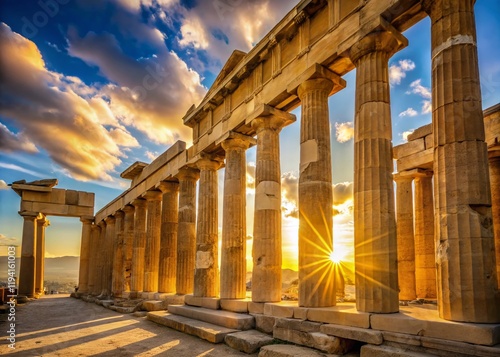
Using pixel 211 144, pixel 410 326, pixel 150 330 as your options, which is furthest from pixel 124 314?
pixel 410 326

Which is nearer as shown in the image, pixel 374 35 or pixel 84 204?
pixel 374 35

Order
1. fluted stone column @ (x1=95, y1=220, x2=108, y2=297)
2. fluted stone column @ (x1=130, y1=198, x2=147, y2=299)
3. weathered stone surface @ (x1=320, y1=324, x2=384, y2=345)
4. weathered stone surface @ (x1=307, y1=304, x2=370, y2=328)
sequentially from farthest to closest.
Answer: fluted stone column @ (x1=95, y1=220, x2=108, y2=297) → fluted stone column @ (x1=130, y1=198, x2=147, y2=299) → weathered stone surface @ (x1=307, y1=304, x2=370, y2=328) → weathered stone surface @ (x1=320, y1=324, x2=384, y2=345)

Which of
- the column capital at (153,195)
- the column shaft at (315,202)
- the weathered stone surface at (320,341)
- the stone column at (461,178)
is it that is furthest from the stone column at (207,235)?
the stone column at (461,178)

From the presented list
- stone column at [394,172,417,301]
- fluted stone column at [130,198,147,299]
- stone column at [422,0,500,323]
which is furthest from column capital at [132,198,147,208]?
stone column at [422,0,500,323]

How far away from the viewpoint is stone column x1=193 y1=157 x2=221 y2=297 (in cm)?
1650

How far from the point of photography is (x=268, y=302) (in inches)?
496

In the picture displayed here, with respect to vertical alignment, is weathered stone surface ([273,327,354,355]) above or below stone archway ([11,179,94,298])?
below

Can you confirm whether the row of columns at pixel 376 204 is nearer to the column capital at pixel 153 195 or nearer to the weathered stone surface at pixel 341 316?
the weathered stone surface at pixel 341 316

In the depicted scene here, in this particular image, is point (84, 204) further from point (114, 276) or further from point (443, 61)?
point (443, 61)

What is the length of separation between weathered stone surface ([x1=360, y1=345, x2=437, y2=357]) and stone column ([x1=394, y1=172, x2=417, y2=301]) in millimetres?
10243

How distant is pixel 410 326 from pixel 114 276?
2695cm

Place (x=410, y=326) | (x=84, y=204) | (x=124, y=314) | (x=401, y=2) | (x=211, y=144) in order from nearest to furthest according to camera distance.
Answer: (x=410, y=326) → (x=401, y=2) → (x=211, y=144) → (x=124, y=314) → (x=84, y=204)

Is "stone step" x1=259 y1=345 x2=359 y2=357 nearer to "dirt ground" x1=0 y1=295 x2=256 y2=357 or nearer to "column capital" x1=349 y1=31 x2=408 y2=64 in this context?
"dirt ground" x1=0 y1=295 x2=256 y2=357

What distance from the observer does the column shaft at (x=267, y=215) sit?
1286 cm
